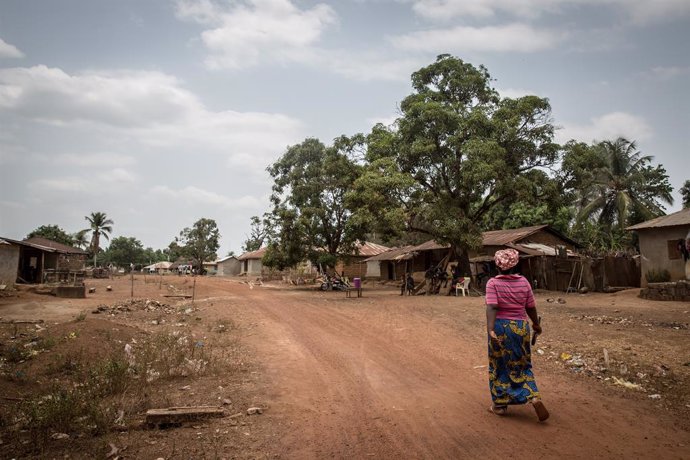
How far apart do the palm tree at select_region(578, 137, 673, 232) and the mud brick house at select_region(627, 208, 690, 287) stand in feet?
43.5

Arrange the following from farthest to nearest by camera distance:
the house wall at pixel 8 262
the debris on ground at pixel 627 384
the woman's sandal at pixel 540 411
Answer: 1. the house wall at pixel 8 262
2. the debris on ground at pixel 627 384
3. the woman's sandal at pixel 540 411

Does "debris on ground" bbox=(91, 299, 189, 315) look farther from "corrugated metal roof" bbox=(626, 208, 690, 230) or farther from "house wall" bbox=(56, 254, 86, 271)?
"house wall" bbox=(56, 254, 86, 271)

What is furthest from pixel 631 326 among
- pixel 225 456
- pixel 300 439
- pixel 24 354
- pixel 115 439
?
pixel 24 354

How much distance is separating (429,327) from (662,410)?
6406 millimetres

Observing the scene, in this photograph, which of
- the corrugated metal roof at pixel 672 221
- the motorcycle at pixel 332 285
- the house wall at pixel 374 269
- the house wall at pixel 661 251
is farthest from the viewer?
the house wall at pixel 374 269

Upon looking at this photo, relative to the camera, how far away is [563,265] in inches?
867

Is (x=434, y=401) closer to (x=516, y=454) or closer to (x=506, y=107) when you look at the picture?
(x=516, y=454)

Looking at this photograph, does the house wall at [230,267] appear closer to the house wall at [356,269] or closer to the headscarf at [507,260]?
the house wall at [356,269]

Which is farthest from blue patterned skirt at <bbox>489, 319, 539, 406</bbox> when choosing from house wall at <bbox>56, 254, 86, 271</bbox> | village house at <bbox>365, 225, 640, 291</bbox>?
house wall at <bbox>56, 254, 86, 271</bbox>

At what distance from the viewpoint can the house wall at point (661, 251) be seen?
728 inches

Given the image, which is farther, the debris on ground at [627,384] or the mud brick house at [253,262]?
the mud brick house at [253,262]

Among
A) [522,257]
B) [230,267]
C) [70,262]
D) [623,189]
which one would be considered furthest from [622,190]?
[230,267]

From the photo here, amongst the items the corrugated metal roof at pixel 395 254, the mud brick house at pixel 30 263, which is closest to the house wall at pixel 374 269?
the corrugated metal roof at pixel 395 254

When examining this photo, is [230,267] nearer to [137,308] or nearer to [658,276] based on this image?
[137,308]
